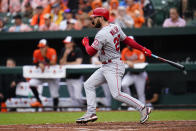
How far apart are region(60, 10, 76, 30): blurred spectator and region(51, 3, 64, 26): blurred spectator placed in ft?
0.81

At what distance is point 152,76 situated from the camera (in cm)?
1085

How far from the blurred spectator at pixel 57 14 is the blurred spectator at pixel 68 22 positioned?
25 cm

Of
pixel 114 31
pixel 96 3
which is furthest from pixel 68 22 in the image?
pixel 114 31

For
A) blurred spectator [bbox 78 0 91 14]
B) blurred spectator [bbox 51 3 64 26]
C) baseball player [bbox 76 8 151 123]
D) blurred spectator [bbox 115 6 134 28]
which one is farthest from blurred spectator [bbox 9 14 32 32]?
baseball player [bbox 76 8 151 123]

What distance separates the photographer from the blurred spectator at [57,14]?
11706 millimetres

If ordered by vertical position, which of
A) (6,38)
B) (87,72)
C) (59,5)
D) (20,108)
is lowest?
(20,108)

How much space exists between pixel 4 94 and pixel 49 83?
1.33 m

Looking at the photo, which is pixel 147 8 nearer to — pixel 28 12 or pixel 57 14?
pixel 57 14

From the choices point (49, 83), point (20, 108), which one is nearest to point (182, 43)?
point (49, 83)

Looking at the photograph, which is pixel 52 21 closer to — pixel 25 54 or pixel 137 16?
pixel 25 54

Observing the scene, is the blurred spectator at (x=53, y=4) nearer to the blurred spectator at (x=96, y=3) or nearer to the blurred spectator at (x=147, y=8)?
the blurred spectator at (x=96, y=3)

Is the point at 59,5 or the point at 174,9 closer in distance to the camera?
the point at 174,9

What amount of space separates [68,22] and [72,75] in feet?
6.25

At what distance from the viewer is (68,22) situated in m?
11.1
